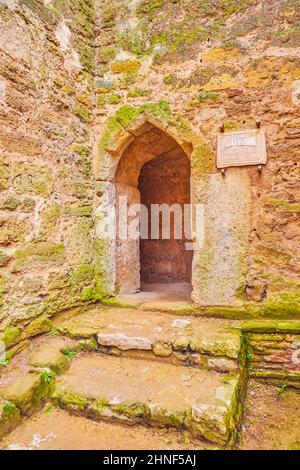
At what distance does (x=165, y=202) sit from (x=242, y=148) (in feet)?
7.04

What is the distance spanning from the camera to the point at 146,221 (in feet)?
15.1

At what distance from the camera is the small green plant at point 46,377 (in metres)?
2.11

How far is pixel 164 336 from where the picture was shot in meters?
2.38


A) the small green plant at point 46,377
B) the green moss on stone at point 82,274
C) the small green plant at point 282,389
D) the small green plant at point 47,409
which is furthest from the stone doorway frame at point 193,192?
the small green plant at point 47,409

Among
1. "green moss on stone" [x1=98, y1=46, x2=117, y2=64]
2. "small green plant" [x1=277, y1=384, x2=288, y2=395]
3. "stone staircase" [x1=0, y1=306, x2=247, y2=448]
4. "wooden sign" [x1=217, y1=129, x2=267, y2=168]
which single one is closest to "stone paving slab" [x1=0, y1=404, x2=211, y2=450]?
"stone staircase" [x1=0, y1=306, x2=247, y2=448]

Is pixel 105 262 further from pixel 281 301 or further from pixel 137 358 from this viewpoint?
pixel 281 301

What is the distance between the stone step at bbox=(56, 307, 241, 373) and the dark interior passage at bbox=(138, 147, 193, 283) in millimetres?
1888

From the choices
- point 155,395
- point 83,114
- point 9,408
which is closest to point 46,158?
point 83,114

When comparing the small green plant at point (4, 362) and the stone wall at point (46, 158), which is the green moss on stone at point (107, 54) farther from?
the small green plant at point (4, 362)

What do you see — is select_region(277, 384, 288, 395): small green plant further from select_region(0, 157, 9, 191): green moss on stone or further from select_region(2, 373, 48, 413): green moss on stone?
select_region(0, 157, 9, 191): green moss on stone

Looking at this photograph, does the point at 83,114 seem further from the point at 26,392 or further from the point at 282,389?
the point at 282,389

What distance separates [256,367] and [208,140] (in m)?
2.09

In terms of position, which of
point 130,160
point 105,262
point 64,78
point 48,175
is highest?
point 64,78

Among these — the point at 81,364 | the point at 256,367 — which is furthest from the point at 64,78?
the point at 256,367
